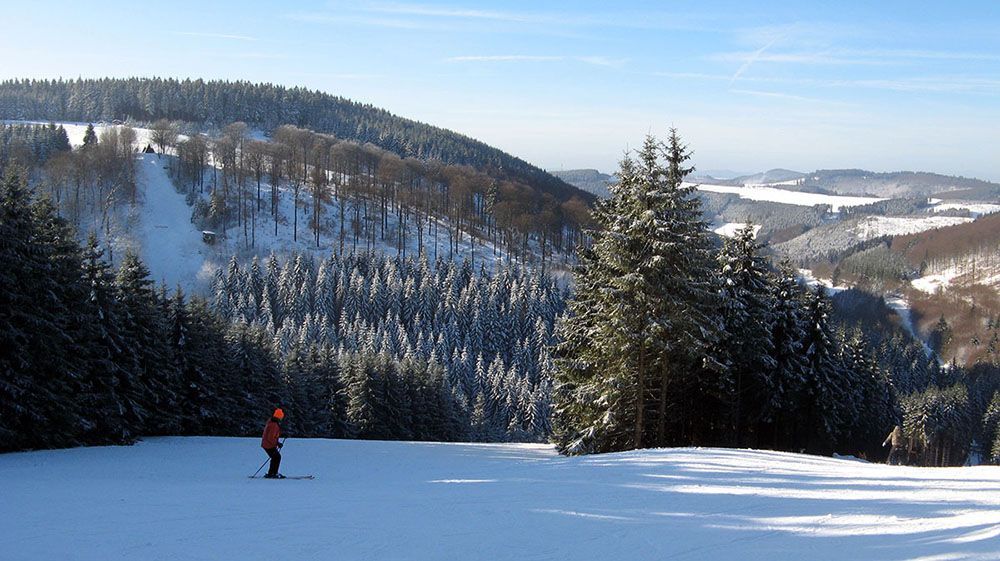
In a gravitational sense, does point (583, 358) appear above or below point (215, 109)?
below

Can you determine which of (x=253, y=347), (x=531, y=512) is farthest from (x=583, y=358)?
(x=253, y=347)

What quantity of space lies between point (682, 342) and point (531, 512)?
11.1 meters

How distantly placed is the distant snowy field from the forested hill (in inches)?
6033

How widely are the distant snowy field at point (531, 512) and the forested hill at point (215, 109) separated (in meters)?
153

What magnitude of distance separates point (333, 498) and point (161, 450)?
37.4 ft

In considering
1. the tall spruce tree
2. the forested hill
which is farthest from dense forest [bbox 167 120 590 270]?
the tall spruce tree

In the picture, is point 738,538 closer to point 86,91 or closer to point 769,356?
point 769,356

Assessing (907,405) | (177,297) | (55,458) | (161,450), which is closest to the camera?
(55,458)

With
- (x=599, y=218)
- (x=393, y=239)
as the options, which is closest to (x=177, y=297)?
(x=599, y=218)

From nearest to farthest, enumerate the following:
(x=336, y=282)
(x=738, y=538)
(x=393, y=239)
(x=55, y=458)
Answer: (x=738, y=538) < (x=55, y=458) < (x=336, y=282) < (x=393, y=239)

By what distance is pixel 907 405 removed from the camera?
5762 centimetres

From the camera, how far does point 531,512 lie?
9516 millimetres

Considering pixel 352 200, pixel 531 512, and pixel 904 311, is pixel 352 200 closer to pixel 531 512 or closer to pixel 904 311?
pixel 531 512

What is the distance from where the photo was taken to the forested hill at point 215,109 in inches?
6752
